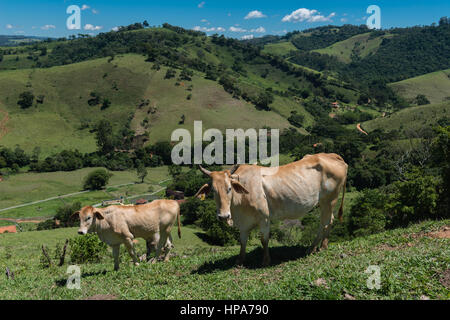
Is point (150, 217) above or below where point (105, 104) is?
below

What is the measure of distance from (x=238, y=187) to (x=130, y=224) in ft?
17.6

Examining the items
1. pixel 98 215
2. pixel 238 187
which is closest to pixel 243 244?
pixel 238 187

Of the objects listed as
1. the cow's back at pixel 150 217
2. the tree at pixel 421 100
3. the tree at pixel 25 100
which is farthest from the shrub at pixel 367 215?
the tree at pixel 421 100

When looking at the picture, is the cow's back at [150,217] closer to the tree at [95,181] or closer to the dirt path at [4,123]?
the tree at [95,181]

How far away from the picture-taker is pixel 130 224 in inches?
507

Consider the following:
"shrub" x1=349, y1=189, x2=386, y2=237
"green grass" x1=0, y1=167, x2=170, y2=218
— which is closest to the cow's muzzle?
"shrub" x1=349, y1=189, x2=386, y2=237

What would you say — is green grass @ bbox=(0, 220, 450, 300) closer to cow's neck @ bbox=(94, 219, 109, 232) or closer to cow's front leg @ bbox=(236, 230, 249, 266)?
cow's front leg @ bbox=(236, 230, 249, 266)

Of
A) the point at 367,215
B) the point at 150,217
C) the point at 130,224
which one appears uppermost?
the point at 150,217

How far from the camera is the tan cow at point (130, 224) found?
40.2 ft

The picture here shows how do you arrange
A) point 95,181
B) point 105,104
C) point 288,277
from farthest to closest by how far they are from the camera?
point 105,104
point 95,181
point 288,277

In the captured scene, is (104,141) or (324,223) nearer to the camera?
(324,223)

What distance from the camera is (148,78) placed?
151 metres

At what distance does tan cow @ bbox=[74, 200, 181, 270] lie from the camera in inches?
482

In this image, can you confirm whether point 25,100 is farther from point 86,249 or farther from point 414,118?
point 414,118
